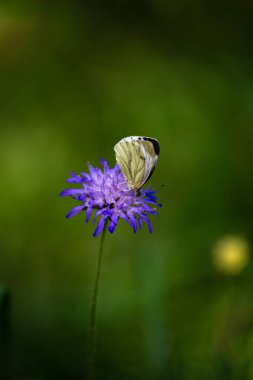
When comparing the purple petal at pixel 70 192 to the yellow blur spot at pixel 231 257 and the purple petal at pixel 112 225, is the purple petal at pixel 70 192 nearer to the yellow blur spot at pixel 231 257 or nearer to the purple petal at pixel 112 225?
the purple petal at pixel 112 225

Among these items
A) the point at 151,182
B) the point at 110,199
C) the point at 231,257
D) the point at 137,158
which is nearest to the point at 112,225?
the point at 110,199

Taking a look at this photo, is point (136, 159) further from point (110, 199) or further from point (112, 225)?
point (112, 225)

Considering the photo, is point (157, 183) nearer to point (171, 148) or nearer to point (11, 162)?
point (171, 148)

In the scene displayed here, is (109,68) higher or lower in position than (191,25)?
lower

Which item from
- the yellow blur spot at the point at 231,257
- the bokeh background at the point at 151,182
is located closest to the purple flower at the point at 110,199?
the bokeh background at the point at 151,182

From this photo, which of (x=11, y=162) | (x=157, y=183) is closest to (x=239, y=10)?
(x=157, y=183)

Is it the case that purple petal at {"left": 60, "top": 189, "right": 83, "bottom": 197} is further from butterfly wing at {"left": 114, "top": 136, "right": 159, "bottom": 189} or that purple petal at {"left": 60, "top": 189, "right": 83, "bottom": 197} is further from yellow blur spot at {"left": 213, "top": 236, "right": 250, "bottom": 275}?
yellow blur spot at {"left": 213, "top": 236, "right": 250, "bottom": 275}

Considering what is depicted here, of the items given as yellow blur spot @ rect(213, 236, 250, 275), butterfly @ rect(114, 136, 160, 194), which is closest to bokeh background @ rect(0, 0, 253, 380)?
yellow blur spot @ rect(213, 236, 250, 275)
